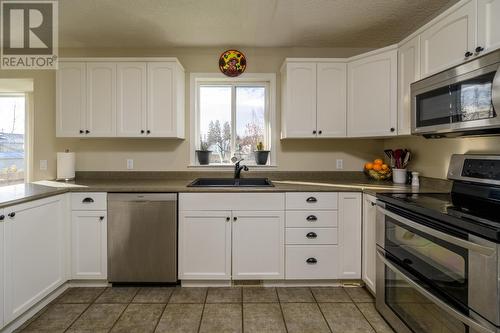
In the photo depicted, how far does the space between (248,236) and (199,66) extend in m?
1.92

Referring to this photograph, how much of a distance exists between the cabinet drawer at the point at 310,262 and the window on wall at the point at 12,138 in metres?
3.64

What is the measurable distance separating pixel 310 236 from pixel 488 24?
1831 millimetres

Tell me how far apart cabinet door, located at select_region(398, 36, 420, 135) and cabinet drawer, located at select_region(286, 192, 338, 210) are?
0.83 meters

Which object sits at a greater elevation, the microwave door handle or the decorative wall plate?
the decorative wall plate

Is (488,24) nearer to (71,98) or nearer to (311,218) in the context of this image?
(311,218)

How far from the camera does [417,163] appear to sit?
2.57m

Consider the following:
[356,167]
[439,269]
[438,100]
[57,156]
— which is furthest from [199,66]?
[439,269]

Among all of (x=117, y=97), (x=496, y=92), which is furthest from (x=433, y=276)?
(x=117, y=97)

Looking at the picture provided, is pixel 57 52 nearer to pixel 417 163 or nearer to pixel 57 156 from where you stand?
pixel 57 156

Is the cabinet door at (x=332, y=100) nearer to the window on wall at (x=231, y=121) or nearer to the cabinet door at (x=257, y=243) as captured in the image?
the window on wall at (x=231, y=121)

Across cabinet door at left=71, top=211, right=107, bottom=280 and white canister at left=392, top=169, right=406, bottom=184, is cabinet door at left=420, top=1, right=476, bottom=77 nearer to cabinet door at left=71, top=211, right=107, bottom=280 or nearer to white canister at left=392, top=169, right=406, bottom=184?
white canister at left=392, top=169, right=406, bottom=184

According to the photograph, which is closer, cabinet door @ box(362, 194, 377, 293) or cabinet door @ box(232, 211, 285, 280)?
cabinet door @ box(362, 194, 377, 293)

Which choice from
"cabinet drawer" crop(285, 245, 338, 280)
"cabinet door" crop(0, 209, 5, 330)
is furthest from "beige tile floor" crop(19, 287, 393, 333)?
"cabinet door" crop(0, 209, 5, 330)

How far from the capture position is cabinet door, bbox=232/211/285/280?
2.41 m
